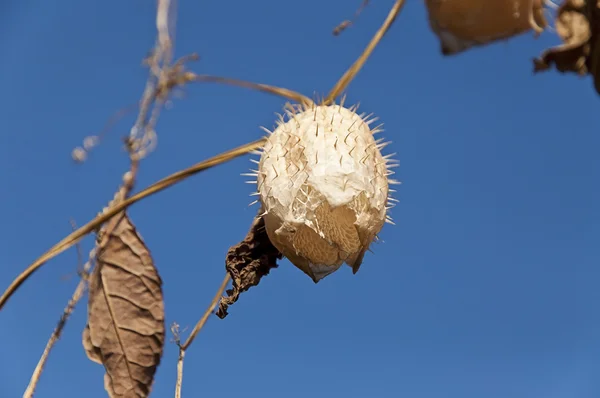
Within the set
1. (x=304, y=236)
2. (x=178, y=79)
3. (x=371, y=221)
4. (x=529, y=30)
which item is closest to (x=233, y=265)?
(x=304, y=236)

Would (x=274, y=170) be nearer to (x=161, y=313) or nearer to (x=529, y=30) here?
(x=529, y=30)

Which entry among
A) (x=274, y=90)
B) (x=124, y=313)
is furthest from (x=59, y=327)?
(x=274, y=90)

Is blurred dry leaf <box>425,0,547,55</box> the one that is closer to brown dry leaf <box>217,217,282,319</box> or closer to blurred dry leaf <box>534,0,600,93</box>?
blurred dry leaf <box>534,0,600,93</box>

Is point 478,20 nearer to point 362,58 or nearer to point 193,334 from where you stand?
point 362,58

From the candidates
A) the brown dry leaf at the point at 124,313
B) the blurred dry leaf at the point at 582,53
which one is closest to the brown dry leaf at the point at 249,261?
the brown dry leaf at the point at 124,313

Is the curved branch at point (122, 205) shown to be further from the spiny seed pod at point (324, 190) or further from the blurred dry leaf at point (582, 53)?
the blurred dry leaf at point (582, 53)

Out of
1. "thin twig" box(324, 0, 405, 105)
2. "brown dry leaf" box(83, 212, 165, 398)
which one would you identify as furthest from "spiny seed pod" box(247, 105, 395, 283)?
"brown dry leaf" box(83, 212, 165, 398)

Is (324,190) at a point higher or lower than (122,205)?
lower
